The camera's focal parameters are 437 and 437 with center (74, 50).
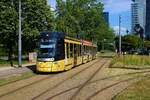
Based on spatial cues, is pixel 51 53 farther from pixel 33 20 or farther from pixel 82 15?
pixel 82 15

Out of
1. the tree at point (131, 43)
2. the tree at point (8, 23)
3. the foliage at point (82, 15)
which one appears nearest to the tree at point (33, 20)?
the tree at point (8, 23)

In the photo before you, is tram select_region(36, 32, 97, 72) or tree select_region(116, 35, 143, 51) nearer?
tram select_region(36, 32, 97, 72)

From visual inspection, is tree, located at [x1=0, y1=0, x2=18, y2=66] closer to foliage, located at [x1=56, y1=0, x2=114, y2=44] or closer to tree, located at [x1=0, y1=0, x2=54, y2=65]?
tree, located at [x1=0, y1=0, x2=54, y2=65]

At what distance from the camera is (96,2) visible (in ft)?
367

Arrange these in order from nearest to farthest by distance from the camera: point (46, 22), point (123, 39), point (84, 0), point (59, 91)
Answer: point (59, 91), point (46, 22), point (84, 0), point (123, 39)

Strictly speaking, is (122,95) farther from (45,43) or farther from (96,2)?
(96,2)

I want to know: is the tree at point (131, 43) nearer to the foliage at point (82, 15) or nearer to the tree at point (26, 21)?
the foliage at point (82, 15)

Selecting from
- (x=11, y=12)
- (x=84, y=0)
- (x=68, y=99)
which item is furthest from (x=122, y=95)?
(x=84, y=0)

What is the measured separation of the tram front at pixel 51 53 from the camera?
30844mm

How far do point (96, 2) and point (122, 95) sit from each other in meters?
96.3

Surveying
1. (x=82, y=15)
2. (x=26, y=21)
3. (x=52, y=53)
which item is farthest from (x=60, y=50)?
(x=82, y=15)

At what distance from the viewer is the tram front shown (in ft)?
101

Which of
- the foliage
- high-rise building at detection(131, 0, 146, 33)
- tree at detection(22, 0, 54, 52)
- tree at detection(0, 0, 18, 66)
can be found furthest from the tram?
high-rise building at detection(131, 0, 146, 33)

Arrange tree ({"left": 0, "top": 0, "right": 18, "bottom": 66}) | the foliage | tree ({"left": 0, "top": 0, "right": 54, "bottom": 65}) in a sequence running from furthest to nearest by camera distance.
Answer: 1. the foliage
2. tree ({"left": 0, "top": 0, "right": 54, "bottom": 65})
3. tree ({"left": 0, "top": 0, "right": 18, "bottom": 66})
